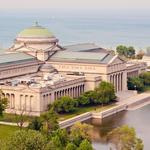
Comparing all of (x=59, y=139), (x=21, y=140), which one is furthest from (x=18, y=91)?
(x=21, y=140)

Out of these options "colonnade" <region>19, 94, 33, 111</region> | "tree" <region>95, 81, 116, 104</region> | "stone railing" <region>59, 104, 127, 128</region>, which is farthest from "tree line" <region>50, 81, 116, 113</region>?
"colonnade" <region>19, 94, 33, 111</region>

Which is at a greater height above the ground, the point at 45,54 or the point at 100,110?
the point at 45,54

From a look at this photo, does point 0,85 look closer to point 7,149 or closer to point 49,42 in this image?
point 49,42

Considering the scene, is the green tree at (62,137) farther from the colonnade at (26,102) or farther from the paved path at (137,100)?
the paved path at (137,100)

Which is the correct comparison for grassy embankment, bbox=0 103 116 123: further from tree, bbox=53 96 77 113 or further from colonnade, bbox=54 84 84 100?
colonnade, bbox=54 84 84 100

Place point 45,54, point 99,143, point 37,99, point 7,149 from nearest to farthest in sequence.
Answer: point 7,149 → point 99,143 → point 37,99 → point 45,54

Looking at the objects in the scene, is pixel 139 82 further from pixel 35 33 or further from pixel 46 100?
pixel 46 100
